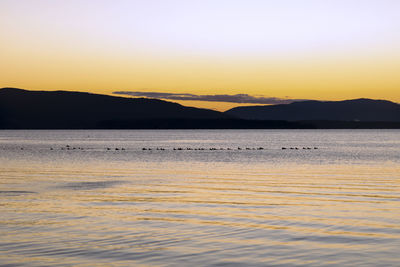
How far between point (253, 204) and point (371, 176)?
1975cm

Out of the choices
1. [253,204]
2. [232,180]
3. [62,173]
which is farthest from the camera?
[62,173]

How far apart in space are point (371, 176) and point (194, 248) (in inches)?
1129

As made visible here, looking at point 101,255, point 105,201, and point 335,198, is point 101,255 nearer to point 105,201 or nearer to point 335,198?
point 105,201

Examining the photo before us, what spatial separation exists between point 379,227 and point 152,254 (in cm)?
855

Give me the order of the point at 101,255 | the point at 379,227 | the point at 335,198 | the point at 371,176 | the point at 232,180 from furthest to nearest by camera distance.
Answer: the point at 371,176, the point at 232,180, the point at 335,198, the point at 379,227, the point at 101,255

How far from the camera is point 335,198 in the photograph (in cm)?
2666

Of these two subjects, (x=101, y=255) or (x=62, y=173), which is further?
(x=62, y=173)

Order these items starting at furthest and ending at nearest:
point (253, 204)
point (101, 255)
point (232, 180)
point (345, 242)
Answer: point (232, 180) → point (253, 204) → point (345, 242) → point (101, 255)

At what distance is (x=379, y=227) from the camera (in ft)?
61.2

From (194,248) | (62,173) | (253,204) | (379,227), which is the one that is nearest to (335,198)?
(253,204)

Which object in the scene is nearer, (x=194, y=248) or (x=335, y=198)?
(x=194, y=248)

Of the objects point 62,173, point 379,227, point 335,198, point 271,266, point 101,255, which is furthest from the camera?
point 62,173

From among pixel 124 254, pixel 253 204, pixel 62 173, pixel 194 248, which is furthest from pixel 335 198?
pixel 62 173

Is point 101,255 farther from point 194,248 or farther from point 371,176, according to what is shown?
point 371,176
